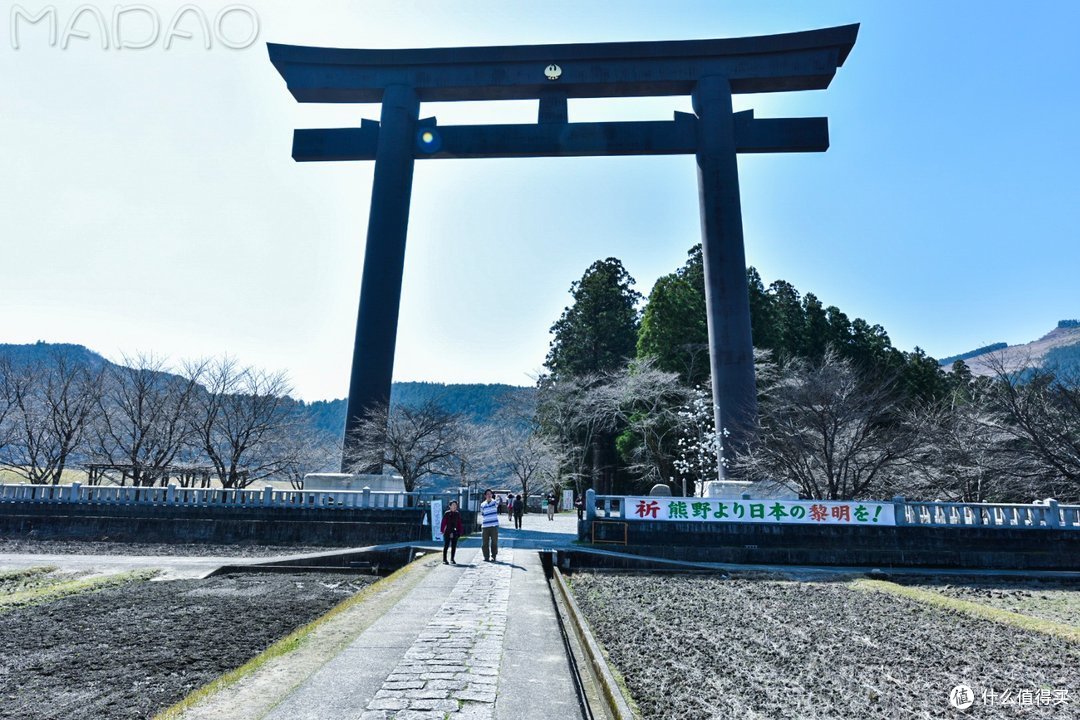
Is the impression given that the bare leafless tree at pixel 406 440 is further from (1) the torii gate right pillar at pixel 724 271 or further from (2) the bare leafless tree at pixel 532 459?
(2) the bare leafless tree at pixel 532 459

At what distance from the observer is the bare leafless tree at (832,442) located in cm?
1905

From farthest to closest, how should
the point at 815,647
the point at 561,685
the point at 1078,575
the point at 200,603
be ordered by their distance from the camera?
1. the point at 1078,575
2. the point at 200,603
3. the point at 815,647
4. the point at 561,685

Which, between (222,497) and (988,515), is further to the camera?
(222,497)

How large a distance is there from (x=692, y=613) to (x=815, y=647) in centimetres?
243

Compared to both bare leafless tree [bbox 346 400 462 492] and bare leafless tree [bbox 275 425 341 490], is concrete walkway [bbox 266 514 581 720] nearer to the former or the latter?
bare leafless tree [bbox 346 400 462 492]

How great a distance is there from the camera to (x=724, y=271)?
923 inches

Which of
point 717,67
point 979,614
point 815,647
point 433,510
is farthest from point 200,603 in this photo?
point 717,67

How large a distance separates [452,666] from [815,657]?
14.1ft

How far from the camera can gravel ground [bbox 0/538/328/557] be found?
17234 millimetres

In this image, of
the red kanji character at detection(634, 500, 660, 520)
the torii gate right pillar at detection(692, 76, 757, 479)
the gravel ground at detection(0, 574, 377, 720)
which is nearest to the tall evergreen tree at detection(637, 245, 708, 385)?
the torii gate right pillar at detection(692, 76, 757, 479)

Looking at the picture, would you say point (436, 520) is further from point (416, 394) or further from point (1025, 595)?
point (416, 394)

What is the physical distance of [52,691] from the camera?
626 centimetres

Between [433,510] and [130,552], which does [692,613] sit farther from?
[130,552]

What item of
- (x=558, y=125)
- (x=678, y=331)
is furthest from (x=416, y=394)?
(x=558, y=125)
